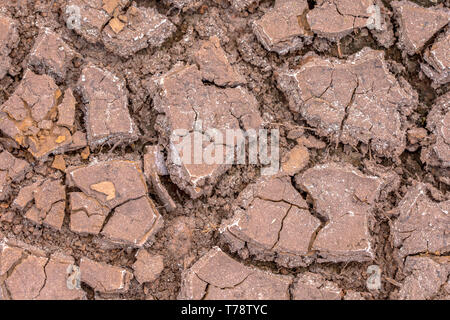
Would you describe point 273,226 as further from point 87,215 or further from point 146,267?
point 87,215

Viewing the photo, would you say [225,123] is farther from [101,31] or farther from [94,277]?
[94,277]

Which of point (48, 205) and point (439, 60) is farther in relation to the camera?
point (439, 60)

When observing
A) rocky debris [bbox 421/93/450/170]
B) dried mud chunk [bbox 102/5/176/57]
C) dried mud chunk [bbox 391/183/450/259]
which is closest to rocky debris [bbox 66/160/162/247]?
dried mud chunk [bbox 102/5/176/57]

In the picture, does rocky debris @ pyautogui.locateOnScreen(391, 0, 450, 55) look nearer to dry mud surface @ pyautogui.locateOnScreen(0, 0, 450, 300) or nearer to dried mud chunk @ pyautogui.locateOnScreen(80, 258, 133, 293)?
dry mud surface @ pyautogui.locateOnScreen(0, 0, 450, 300)

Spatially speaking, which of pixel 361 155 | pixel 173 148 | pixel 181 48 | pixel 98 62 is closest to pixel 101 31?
pixel 98 62

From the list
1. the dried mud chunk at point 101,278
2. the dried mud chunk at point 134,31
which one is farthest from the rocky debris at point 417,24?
the dried mud chunk at point 101,278

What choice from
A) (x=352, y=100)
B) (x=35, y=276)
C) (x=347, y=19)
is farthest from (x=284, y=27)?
(x=35, y=276)

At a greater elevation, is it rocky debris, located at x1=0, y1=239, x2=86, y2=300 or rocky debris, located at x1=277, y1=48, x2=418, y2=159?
rocky debris, located at x1=277, y1=48, x2=418, y2=159
